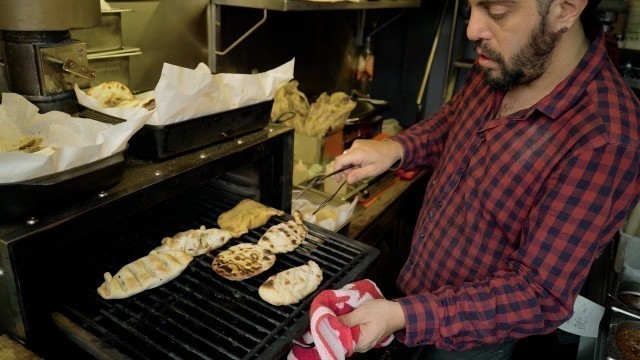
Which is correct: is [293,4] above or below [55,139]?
above

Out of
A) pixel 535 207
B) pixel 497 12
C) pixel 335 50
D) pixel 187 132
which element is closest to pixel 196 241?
pixel 187 132

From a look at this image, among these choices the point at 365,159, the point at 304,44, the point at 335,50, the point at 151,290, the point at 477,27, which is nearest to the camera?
the point at 151,290

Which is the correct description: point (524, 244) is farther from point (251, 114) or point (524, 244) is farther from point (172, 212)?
point (172, 212)

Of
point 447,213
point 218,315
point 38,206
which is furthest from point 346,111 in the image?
point 38,206

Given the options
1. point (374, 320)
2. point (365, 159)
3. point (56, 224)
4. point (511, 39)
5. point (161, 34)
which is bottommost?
point (374, 320)

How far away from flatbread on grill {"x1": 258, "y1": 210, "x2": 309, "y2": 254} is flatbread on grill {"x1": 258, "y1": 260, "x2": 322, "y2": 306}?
4.6 inches

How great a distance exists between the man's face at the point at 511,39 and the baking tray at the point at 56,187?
3.73 ft

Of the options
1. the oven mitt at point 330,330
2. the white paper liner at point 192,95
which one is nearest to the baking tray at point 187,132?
the white paper liner at point 192,95

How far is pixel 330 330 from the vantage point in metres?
1.16

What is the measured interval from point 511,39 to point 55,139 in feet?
4.39

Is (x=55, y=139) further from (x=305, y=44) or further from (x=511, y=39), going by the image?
(x=305, y=44)

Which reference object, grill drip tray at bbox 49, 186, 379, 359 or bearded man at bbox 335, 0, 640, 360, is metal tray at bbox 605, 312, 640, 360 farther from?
grill drip tray at bbox 49, 186, 379, 359

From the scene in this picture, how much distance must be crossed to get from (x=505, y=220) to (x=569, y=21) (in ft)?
2.10

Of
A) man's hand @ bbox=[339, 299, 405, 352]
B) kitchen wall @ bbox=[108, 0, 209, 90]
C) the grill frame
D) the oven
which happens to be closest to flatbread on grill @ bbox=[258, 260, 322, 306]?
the oven
